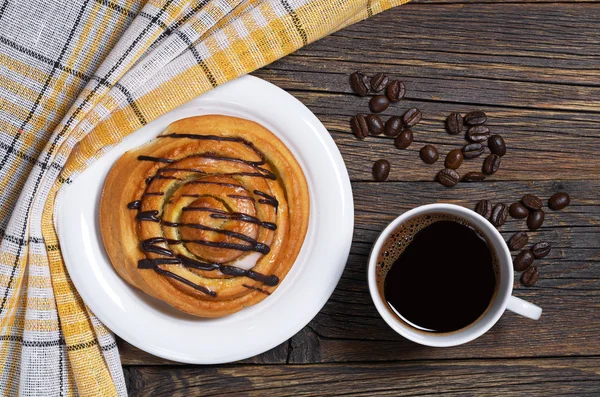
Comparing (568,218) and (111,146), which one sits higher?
(111,146)

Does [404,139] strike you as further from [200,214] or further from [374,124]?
[200,214]

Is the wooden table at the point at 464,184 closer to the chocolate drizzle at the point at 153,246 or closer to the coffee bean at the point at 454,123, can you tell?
the coffee bean at the point at 454,123

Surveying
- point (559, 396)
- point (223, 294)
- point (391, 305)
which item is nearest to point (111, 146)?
point (223, 294)

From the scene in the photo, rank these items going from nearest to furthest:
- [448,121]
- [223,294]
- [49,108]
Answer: [223,294] < [49,108] < [448,121]

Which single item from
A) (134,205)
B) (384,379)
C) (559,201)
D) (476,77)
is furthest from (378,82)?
(384,379)

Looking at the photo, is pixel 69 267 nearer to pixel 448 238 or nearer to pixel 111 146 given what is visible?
pixel 111 146

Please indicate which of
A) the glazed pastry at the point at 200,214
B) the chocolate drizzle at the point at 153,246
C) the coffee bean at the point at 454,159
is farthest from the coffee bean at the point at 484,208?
the chocolate drizzle at the point at 153,246
